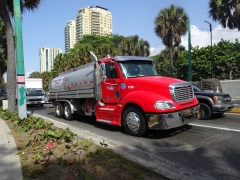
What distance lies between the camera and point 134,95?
664 cm

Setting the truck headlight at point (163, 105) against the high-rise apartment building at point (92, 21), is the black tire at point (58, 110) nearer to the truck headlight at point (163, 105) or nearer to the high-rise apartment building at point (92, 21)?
the truck headlight at point (163, 105)

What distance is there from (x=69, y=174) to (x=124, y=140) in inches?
110

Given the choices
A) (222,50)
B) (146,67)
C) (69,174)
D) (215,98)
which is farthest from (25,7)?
(222,50)

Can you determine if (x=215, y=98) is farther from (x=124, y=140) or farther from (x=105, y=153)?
(x=105, y=153)

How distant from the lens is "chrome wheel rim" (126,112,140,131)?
658 centimetres

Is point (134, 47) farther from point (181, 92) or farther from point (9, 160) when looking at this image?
point (9, 160)

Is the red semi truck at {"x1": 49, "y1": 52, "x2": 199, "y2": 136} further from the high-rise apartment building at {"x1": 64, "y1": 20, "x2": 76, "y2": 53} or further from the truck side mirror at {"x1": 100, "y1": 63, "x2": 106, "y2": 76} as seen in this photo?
the high-rise apartment building at {"x1": 64, "y1": 20, "x2": 76, "y2": 53}

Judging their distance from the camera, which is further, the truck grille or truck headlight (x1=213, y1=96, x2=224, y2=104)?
truck headlight (x1=213, y1=96, x2=224, y2=104)

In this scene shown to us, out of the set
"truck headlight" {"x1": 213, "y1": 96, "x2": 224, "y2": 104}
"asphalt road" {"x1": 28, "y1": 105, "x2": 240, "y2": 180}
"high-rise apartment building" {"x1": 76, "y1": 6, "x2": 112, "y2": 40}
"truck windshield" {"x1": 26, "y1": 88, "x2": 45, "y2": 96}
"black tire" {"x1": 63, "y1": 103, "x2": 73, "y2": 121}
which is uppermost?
"high-rise apartment building" {"x1": 76, "y1": 6, "x2": 112, "y2": 40}

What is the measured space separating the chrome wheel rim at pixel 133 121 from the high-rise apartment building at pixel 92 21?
87.3m

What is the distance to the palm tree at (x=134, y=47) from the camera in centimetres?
3369

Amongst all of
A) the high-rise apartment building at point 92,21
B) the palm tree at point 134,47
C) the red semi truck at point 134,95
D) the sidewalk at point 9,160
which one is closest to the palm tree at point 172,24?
the palm tree at point 134,47

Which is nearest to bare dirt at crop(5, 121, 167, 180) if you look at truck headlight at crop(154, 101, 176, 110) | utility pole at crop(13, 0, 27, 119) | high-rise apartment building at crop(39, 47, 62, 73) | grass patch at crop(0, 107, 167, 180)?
grass patch at crop(0, 107, 167, 180)

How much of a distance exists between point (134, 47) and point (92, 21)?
2699 inches
